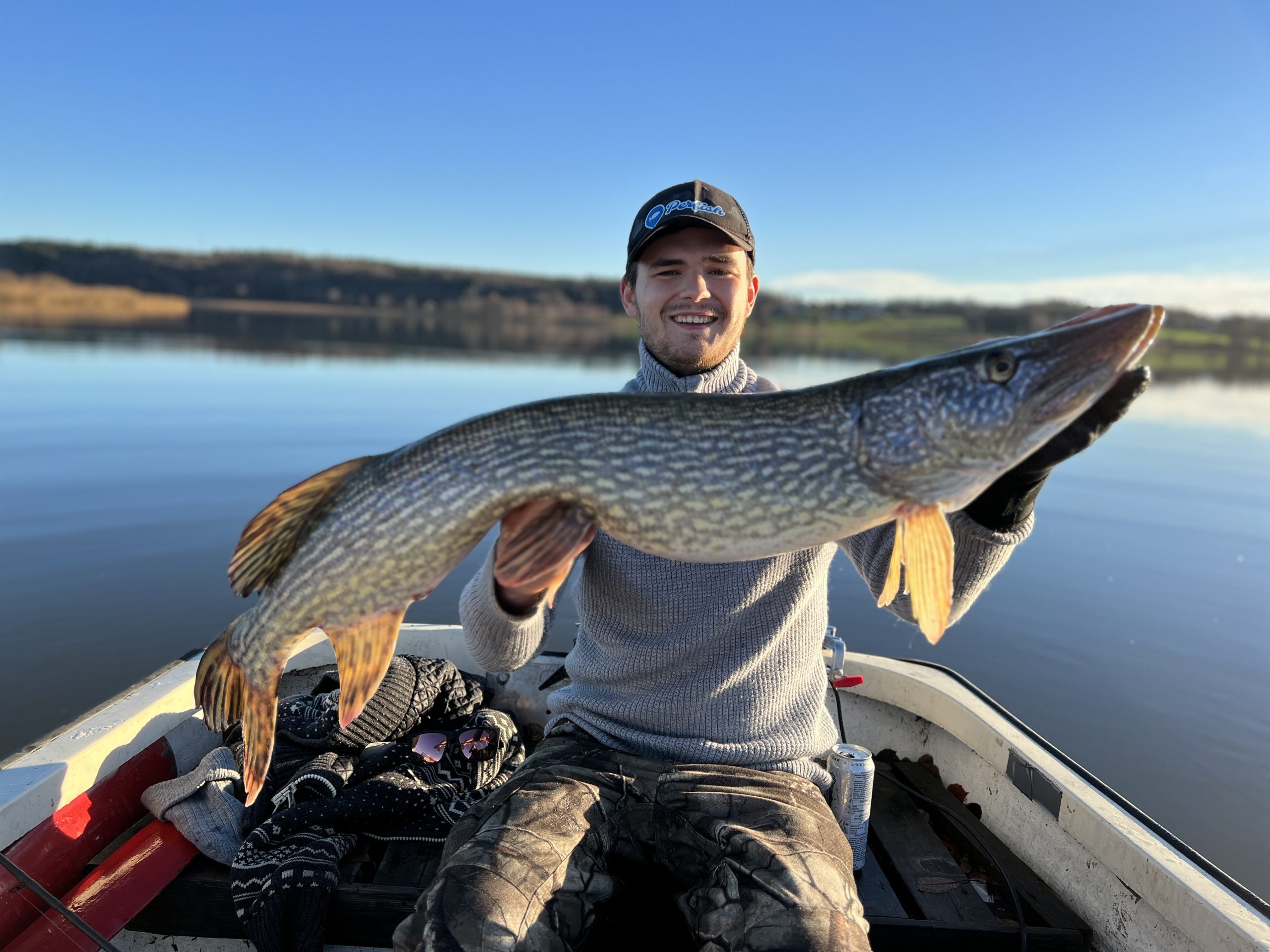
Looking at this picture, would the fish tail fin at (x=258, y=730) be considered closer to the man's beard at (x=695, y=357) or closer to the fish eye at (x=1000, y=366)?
the man's beard at (x=695, y=357)

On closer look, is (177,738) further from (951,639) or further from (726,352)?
(951,639)

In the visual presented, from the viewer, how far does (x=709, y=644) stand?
7.20 feet

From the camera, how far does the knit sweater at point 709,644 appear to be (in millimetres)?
2133

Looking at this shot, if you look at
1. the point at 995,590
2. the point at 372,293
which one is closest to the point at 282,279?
the point at 372,293

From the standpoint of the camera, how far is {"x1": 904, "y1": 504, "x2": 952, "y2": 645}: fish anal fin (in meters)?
1.77

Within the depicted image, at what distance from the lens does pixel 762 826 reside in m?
1.91

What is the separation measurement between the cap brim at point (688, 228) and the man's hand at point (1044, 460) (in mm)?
1105

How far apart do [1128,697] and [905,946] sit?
4136 millimetres

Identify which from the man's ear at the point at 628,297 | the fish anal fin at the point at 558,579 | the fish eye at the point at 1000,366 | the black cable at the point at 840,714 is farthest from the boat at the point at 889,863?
the man's ear at the point at 628,297

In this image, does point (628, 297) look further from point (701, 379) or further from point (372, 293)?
point (372, 293)

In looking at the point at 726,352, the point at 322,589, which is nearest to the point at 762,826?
the point at 322,589

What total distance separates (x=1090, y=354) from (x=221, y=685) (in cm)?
202

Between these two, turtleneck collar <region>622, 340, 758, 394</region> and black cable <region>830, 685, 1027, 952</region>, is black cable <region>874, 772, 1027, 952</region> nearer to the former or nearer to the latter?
black cable <region>830, 685, 1027, 952</region>

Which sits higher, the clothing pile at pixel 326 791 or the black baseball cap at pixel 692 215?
the black baseball cap at pixel 692 215
